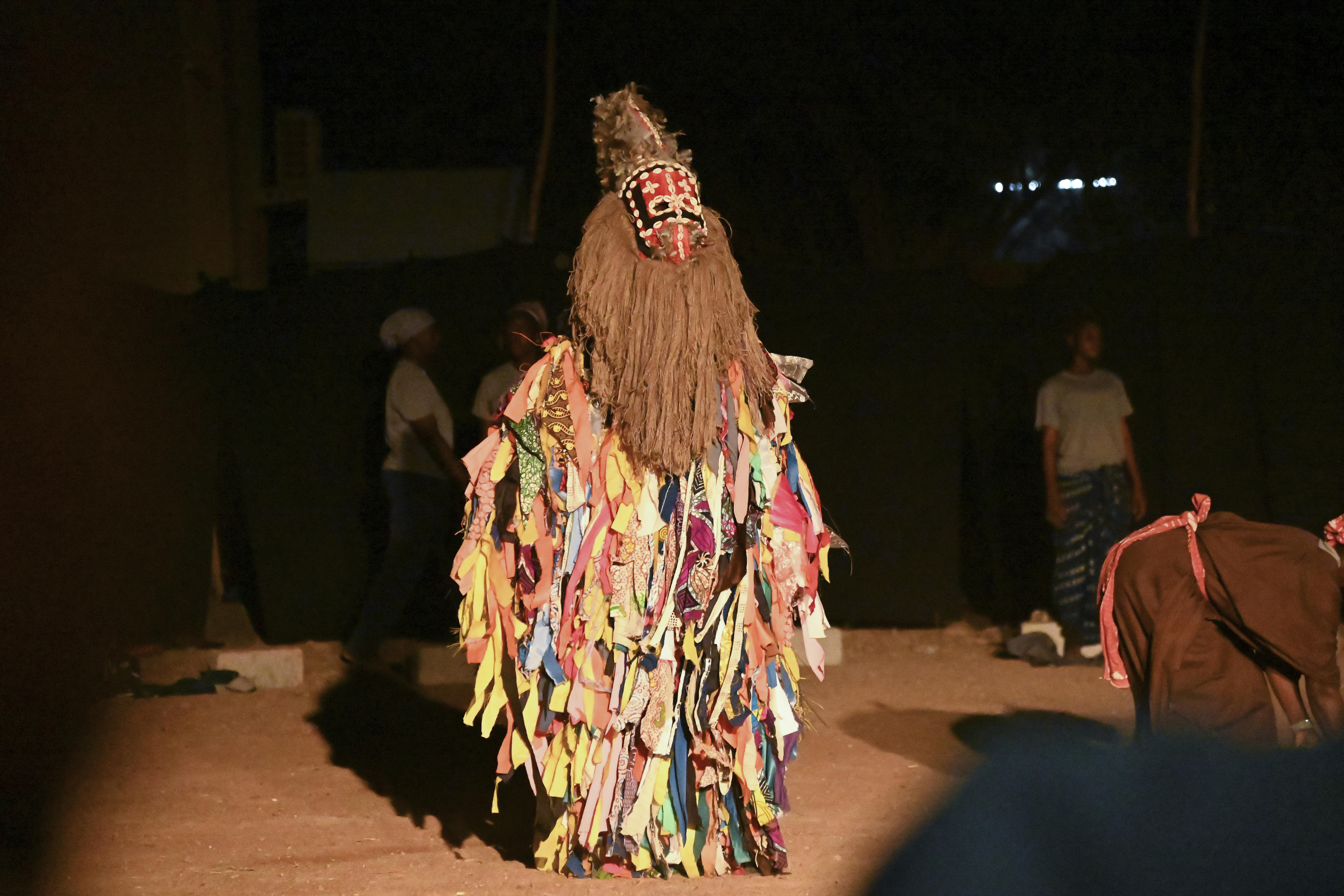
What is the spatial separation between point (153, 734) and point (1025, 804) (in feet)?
12.8

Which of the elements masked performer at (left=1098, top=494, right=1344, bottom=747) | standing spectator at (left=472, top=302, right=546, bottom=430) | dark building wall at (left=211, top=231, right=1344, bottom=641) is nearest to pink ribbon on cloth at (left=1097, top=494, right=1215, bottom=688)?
masked performer at (left=1098, top=494, right=1344, bottom=747)

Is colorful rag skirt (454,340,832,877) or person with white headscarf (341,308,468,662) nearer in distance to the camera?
colorful rag skirt (454,340,832,877)

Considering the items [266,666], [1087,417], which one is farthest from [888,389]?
[266,666]

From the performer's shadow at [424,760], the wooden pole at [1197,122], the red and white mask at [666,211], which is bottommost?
the performer's shadow at [424,760]

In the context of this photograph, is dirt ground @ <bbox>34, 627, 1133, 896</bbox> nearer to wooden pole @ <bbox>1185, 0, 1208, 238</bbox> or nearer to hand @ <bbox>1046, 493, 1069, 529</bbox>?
hand @ <bbox>1046, 493, 1069, 529</bbox>

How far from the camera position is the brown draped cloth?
→ 4199mm

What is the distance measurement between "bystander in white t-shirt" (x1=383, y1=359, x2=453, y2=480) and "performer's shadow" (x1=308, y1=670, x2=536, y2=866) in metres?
1.17

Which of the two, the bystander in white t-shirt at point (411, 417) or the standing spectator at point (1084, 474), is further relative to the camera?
the standing spectator at point (1084, 474)

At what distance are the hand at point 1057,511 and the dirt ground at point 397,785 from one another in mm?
795

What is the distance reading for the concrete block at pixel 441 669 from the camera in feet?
23.4

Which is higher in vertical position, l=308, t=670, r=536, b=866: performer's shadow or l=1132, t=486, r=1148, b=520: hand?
l=1132, t=486, r=1148, b=520: hand

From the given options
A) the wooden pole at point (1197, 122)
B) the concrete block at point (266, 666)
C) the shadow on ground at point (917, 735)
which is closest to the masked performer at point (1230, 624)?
the shadow on ground at point (917, 735)

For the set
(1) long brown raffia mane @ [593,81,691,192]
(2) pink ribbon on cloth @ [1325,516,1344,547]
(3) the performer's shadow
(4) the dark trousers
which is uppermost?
(1) long brown raffia mane @ [593,81,691,192]

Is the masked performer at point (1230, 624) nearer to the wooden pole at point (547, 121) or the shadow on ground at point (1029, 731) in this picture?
the shadow on ground at point (1029, 731)
